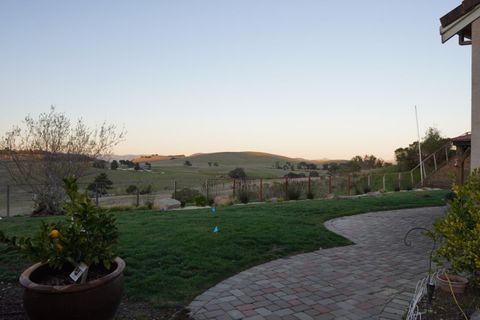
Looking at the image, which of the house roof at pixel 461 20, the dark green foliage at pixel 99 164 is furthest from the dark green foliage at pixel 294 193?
the house roof at pixel 461 20

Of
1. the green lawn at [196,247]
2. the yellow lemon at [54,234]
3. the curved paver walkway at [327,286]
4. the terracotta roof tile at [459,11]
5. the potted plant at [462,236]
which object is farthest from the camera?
the terracotta roof tile at [459,11]

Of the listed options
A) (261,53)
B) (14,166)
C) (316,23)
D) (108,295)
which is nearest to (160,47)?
(261,53)

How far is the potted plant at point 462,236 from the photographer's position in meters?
3.38

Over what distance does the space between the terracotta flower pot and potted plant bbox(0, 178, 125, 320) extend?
3.51m

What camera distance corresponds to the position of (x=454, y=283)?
3.72 meters

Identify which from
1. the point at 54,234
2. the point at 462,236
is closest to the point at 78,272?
the point at 54,234

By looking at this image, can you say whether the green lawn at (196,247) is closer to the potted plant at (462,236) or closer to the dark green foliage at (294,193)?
the potted plant at (462,236)

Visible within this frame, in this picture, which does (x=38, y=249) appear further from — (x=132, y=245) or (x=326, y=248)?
(x=326, y=248)

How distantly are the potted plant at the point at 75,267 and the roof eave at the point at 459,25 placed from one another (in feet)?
21.9

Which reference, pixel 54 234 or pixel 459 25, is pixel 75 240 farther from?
pixel 459 25

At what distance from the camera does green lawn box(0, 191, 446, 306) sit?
4469 millimetres

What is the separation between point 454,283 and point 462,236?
602 millimetres

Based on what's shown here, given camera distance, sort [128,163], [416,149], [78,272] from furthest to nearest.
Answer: [128,163]
[416,149]
[78,272]

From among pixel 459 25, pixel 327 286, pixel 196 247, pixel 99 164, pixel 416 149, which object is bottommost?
pixel 327 286
